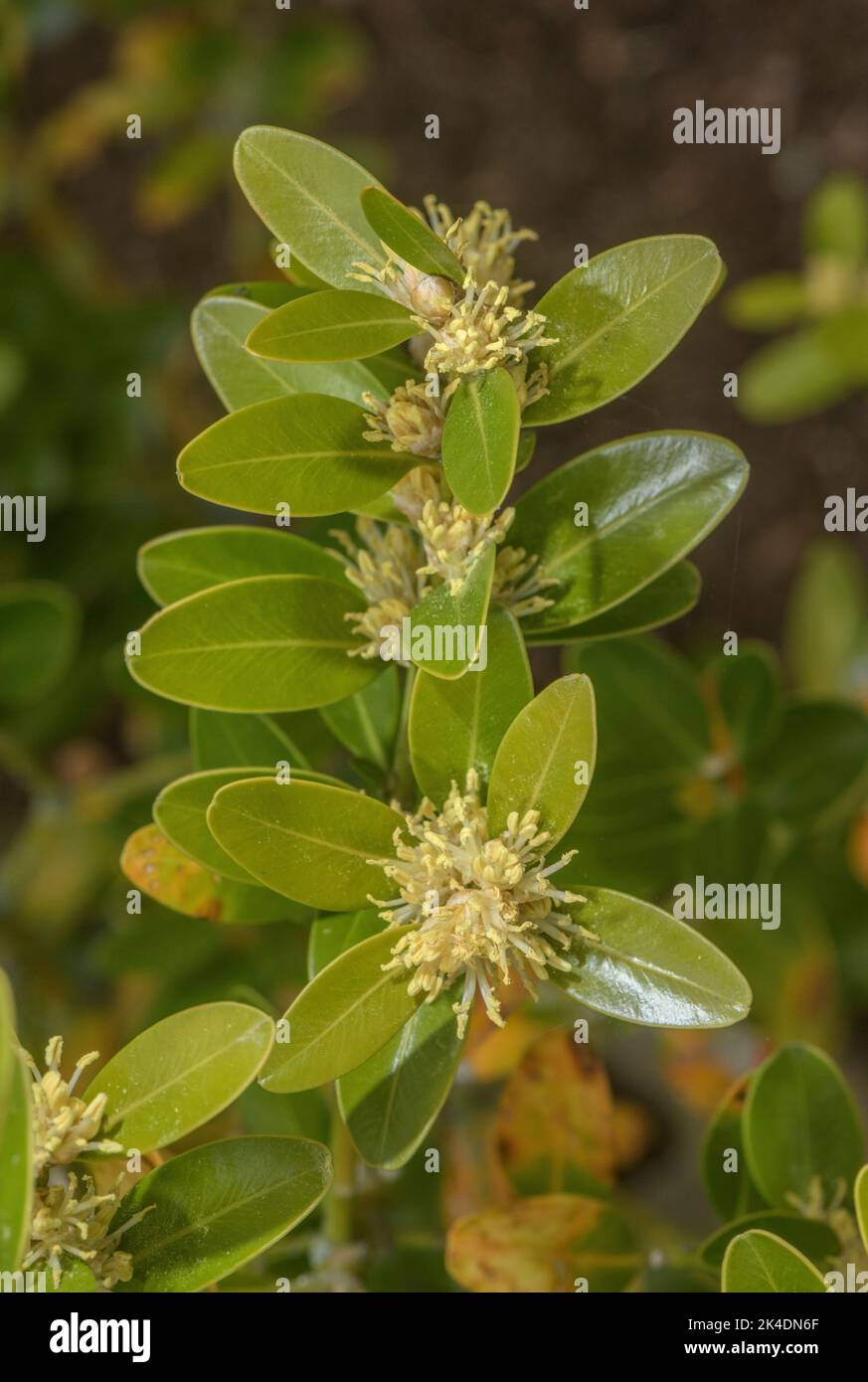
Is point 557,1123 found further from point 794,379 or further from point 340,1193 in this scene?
point 794,379

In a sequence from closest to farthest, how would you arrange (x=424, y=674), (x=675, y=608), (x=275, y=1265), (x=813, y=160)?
(x=424, y=674) → (x=675, y=608) → (x=275, y=1265) → (x=813, y=160)

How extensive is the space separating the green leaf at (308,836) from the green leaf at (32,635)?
588 millimetres

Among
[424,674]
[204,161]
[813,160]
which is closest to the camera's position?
[424,674]

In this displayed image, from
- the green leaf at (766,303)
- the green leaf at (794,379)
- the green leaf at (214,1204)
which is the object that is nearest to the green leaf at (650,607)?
the green leaf at (214,1204)

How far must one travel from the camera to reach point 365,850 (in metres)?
0.78

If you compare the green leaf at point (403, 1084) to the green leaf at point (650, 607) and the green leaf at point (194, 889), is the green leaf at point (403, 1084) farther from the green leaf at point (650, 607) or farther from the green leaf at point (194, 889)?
the green leaf at point (650, 607)

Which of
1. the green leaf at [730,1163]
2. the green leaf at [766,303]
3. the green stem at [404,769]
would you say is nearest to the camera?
the green stem at [404,769]

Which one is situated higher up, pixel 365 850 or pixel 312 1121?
pixel 365 850

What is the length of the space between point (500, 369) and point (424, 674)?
18cm

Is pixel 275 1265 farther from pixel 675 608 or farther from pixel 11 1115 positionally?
pixel 675 608

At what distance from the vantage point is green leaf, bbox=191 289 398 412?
0.82 metres

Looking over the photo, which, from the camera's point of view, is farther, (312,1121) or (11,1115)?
(312,1121)

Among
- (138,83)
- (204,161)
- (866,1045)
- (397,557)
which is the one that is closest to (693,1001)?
(397,557)

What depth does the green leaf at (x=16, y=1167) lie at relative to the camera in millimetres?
638
